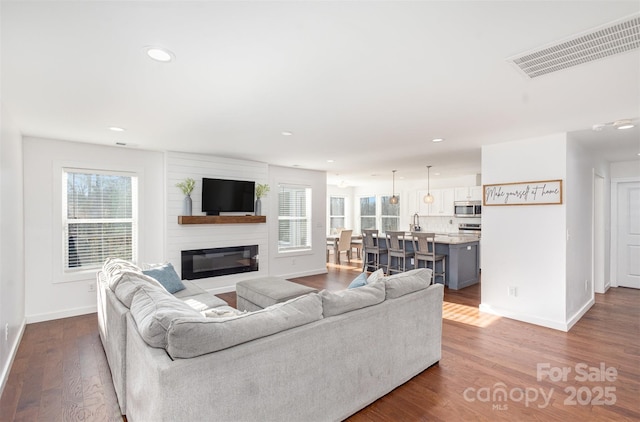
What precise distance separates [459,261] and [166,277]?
4.96 metres

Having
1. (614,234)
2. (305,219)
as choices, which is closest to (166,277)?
(305,219)

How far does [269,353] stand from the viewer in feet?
5.95

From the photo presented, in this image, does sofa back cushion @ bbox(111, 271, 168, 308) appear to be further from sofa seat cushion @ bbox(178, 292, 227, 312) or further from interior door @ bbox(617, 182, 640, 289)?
interior door @ bbox(617, 182, 640, 289)

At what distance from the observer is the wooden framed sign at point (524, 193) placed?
3934mm

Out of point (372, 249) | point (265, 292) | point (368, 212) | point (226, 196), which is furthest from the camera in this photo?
point (368, 212)

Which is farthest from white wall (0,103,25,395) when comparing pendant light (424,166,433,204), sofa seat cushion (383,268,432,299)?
pendant light (424,166,433,204)

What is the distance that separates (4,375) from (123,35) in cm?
301

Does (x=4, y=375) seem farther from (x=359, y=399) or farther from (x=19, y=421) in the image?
(x=359, y=399)

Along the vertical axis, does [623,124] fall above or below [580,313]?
above

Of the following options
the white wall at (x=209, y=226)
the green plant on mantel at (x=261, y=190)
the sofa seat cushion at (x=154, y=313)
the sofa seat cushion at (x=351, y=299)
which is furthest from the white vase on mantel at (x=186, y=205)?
the sofa seat cushion at (x=351, y=299)

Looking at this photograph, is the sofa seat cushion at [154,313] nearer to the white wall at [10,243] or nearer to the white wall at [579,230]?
the white wall at [10,243]

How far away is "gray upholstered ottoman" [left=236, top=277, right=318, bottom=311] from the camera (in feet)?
11.6

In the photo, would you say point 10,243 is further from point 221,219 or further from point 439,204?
point 439,204

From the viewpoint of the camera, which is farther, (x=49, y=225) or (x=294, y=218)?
(x=294, y=218)
